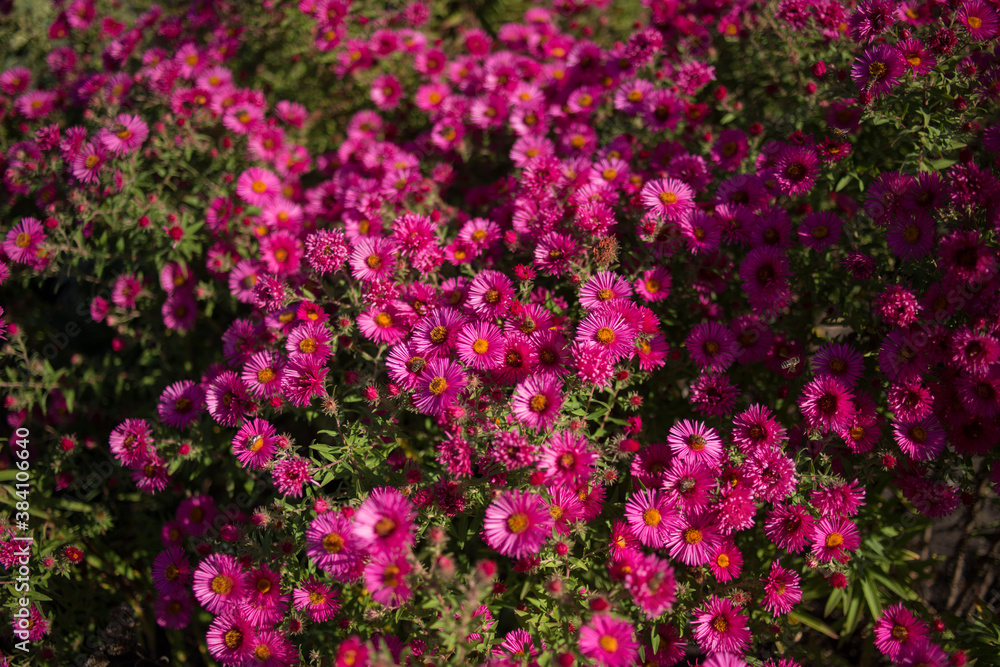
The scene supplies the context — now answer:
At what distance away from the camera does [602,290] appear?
8.84ft

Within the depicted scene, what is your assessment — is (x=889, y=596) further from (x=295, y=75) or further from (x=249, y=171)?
(x=295, y=75)

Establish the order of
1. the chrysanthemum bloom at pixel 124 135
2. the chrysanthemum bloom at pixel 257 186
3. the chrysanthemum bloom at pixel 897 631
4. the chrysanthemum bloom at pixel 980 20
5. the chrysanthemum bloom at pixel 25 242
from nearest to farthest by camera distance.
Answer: the chrysanthemum bloom at pixel 897 631
the chrysanthemum bloom at pixel 980 20
the chrysanthemum bloom at pixel 25 242
the chrysanthemum bloom at pixel 124 135
the chrysanthemum bloom at pixel 257 186

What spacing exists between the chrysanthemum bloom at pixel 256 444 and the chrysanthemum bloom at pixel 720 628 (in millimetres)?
2012

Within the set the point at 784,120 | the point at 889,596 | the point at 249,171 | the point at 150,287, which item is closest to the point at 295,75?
the point at 249,171

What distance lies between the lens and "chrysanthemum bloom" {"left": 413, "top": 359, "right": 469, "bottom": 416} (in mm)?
2422

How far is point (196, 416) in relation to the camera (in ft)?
9.92

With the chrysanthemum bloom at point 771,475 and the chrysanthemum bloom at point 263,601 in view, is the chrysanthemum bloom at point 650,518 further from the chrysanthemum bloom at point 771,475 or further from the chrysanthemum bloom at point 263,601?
the chrysanthemum bloom at point 263,601

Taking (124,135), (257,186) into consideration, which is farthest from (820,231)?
(124,135)

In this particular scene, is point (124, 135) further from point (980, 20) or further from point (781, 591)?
point (980, 20)

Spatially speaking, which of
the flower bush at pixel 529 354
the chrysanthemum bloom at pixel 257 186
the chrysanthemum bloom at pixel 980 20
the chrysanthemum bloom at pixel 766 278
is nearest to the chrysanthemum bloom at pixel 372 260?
the flower bush at pixel 529 354

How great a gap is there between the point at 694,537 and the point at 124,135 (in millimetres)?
4095

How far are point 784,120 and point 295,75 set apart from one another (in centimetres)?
390

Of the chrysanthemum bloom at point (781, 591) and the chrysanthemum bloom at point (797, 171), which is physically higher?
the chrysanthemum bloom at point (797, 171)

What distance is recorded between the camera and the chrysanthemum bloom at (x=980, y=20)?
106 inches
